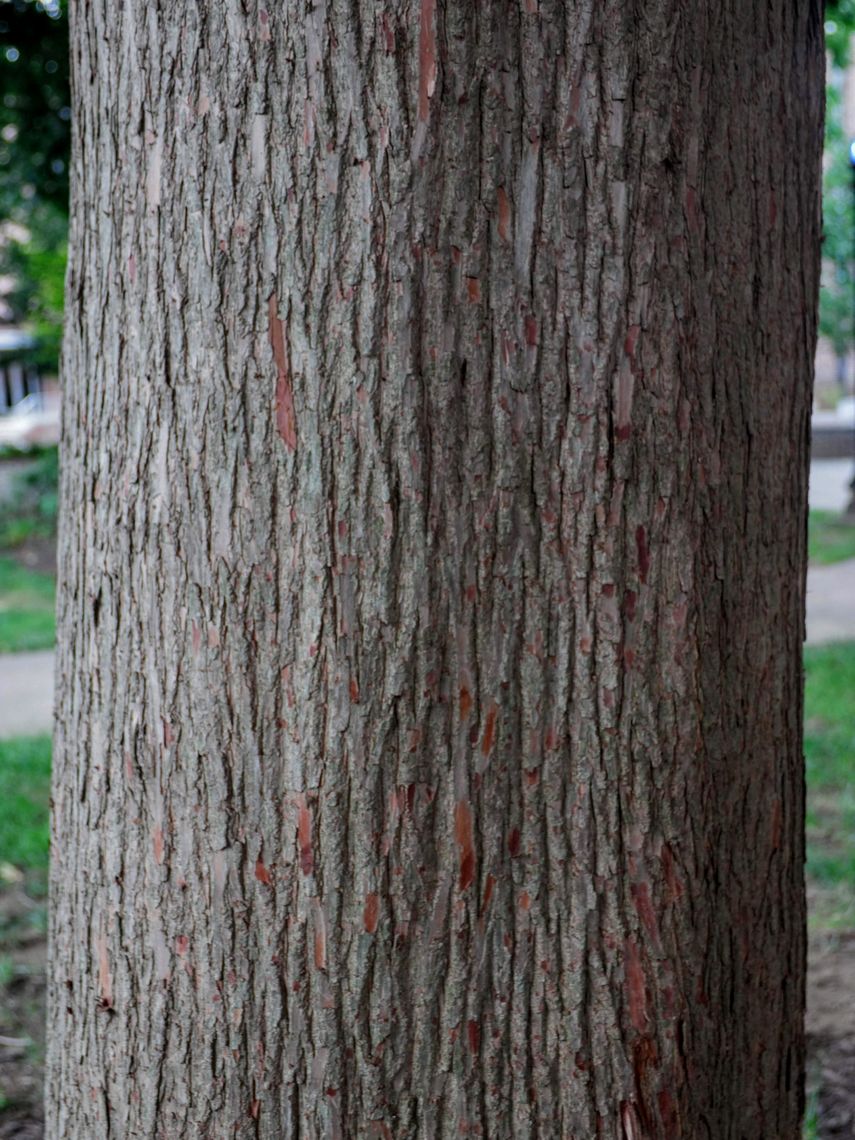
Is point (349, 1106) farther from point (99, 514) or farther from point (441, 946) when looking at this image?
point (99, 514)

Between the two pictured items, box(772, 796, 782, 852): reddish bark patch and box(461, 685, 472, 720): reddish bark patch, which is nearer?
box(461, 685, 472, 720): reddish bark patch

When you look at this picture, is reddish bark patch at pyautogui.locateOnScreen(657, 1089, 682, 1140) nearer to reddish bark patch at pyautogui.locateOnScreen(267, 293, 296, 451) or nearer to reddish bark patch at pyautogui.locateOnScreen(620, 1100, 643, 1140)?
reddish bark patch at pyautogui.locateOnScreen(620, 1100, 643, 1140)

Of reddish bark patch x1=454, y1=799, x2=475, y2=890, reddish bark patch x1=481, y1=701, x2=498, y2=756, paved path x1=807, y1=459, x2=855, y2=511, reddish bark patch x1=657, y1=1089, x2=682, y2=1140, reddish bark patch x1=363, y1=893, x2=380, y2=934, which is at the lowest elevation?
paved path x1=807, y1=459, x2=855, y2=511

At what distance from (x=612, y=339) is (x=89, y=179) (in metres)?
0.86

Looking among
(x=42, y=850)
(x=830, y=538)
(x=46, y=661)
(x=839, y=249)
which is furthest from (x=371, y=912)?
(x=839, y=249)

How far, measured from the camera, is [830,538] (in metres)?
13.2

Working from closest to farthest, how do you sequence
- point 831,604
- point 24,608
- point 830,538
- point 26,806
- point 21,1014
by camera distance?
point 21,1014
point 26,806
point 831,604
point 24,608
point 830,538

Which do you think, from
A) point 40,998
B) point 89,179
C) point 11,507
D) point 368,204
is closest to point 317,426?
point 368,204

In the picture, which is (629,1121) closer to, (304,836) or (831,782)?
(304,836)

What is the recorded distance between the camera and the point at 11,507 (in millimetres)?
14805

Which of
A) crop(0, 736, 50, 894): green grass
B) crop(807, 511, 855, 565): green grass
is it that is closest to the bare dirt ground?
crop(0, 736, 50, 894): green grass

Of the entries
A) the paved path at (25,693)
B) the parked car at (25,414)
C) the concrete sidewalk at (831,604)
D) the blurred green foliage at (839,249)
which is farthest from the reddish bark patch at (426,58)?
the parked car at (25,414)

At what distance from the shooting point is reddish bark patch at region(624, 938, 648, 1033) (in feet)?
5.98

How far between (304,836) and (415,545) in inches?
17.7
